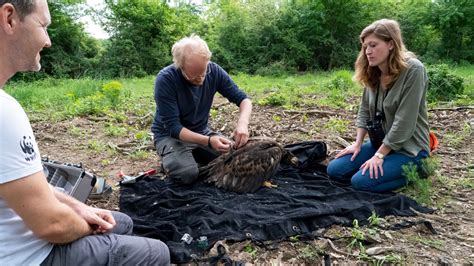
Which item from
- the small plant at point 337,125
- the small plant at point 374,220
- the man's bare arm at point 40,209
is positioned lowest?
the small plant at point 337,125

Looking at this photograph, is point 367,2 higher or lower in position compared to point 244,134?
higher

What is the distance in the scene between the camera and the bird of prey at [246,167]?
4.41 m

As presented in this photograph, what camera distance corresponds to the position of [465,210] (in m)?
3.89

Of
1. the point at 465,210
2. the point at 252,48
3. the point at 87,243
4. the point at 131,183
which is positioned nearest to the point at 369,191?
the point at 465,210

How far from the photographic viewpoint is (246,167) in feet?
14.4

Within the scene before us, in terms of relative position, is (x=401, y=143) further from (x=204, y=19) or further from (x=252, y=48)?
(x=204, y=19)

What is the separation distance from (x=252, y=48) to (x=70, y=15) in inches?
327

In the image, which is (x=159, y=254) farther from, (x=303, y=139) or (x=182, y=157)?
(x=303, y=139)

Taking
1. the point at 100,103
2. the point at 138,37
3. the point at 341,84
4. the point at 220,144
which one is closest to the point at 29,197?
the point at 220,144

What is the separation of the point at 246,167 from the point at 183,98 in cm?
110

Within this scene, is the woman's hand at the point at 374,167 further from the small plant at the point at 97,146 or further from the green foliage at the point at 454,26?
the green foliage at the point at 454,26

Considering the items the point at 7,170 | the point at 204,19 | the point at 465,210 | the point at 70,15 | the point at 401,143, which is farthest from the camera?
the point at 204,19

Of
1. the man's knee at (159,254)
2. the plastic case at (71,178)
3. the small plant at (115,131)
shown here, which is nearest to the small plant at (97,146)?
the small plant at (115,131)

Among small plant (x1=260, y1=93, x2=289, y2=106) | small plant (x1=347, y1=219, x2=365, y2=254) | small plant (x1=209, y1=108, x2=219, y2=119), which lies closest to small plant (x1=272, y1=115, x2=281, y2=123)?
small plant (x1=260, y1=93, x2=289, y2=106)
